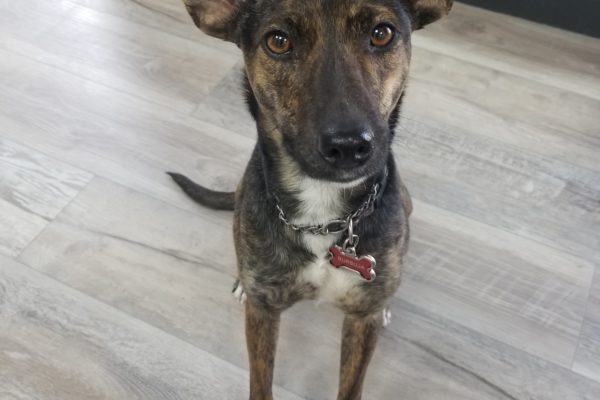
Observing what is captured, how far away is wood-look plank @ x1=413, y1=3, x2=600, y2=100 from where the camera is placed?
261 cm

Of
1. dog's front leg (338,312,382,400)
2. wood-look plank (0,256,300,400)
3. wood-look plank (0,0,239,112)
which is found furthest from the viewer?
wood-look plank (0,0,239,112)

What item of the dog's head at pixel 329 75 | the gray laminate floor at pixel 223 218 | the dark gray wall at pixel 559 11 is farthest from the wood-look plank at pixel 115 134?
the dark gray wall at pixel 559 11

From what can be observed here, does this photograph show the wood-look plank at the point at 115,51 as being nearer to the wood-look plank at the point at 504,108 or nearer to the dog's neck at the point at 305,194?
the wood-look plank at the point at 504,108

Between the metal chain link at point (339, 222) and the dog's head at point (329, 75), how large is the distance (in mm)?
194

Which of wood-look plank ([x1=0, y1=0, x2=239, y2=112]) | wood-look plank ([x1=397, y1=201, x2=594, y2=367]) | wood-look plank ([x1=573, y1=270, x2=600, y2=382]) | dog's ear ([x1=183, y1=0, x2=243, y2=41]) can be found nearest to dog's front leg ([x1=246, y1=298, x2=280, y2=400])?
wood-look plank ([x1=397, y1=201, x2=594, y2=367])

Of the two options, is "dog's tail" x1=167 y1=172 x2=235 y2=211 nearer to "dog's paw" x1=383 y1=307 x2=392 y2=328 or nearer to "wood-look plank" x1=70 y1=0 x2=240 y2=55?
"dog's paw" x1=383 y1=307 x2=392 y2=328

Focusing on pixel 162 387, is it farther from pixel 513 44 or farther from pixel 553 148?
pixel 513 44

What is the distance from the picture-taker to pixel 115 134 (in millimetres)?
2436

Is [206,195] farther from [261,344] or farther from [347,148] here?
[347,148]

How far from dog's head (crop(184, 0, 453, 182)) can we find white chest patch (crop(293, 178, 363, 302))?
150mm

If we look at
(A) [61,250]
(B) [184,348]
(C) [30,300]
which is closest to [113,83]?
(A) [61,250]

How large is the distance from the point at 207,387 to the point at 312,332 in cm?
35

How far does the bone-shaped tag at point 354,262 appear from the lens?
1444mm

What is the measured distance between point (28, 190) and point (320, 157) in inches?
57.8
